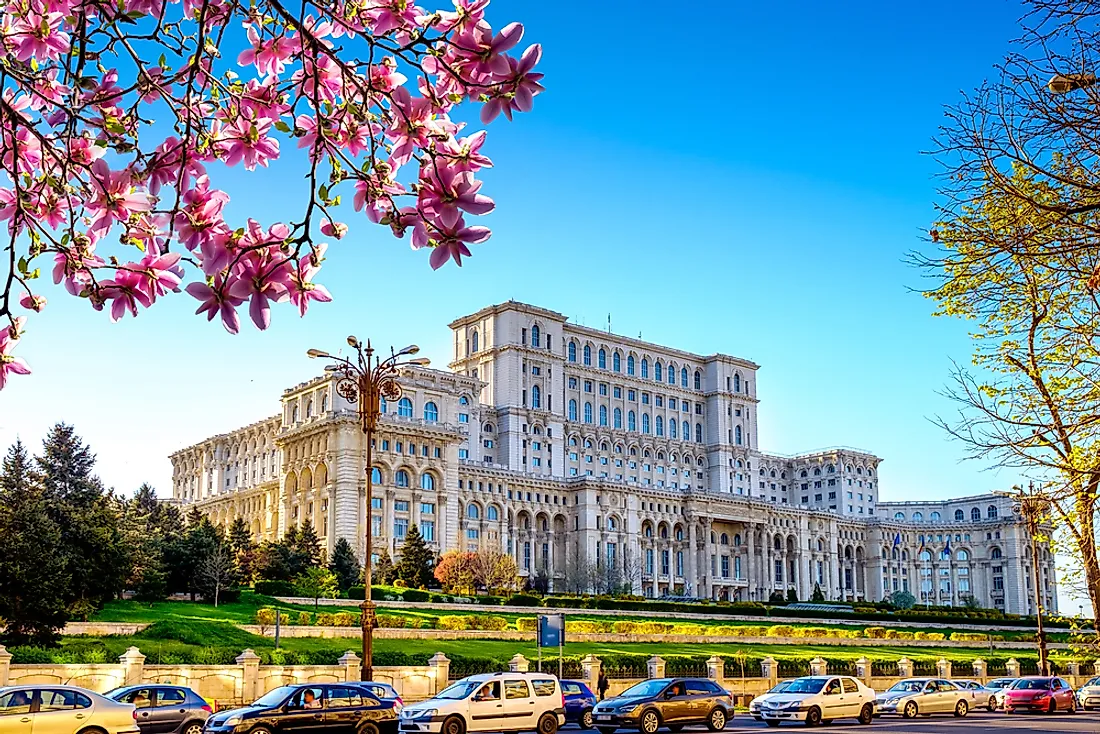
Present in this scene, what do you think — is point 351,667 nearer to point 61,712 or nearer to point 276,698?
point 276,698

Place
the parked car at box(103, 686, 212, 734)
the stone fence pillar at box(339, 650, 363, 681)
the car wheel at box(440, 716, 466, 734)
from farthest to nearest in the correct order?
the stone fence pillar at box(339, 650, 363, 681)
the car wheel at box(440, 716, 466, 734)
the parked car at box(103, 686, 212, 734)

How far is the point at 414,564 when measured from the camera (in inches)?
3046

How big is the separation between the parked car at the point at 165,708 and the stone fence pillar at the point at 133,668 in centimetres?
511

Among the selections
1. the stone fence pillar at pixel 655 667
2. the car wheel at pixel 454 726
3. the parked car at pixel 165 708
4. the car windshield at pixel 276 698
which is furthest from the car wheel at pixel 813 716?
the parked car at pixel 165 708

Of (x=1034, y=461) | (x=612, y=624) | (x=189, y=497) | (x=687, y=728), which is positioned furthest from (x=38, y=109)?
(x=189, y=497)

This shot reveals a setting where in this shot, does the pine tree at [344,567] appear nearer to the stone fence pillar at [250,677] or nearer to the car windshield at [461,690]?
the stone fence pillar at [250,677]

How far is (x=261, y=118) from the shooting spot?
16.9ft

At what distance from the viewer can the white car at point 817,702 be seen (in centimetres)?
3039

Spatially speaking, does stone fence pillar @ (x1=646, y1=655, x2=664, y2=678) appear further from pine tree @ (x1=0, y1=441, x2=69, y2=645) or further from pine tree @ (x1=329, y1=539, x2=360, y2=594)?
pine tree @ (x1=329, y1=539, x2=360, y2=594)

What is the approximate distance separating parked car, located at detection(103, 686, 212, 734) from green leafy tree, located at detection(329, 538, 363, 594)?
4928cm

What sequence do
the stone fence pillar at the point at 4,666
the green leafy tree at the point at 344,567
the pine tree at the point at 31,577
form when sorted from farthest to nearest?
the green leafy tree at the point at 344,567 < the pine tree at the point at 31,577 < the stone fence pillar at the point at 4,666

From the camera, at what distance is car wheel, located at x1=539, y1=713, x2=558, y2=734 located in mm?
25766

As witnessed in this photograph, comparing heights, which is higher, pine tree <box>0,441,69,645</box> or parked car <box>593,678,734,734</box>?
pine tree <box>0,441,69,645</box>

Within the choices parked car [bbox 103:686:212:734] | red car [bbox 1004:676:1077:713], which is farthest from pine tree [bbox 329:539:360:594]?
parked car [bbox 103:686:212:734]
